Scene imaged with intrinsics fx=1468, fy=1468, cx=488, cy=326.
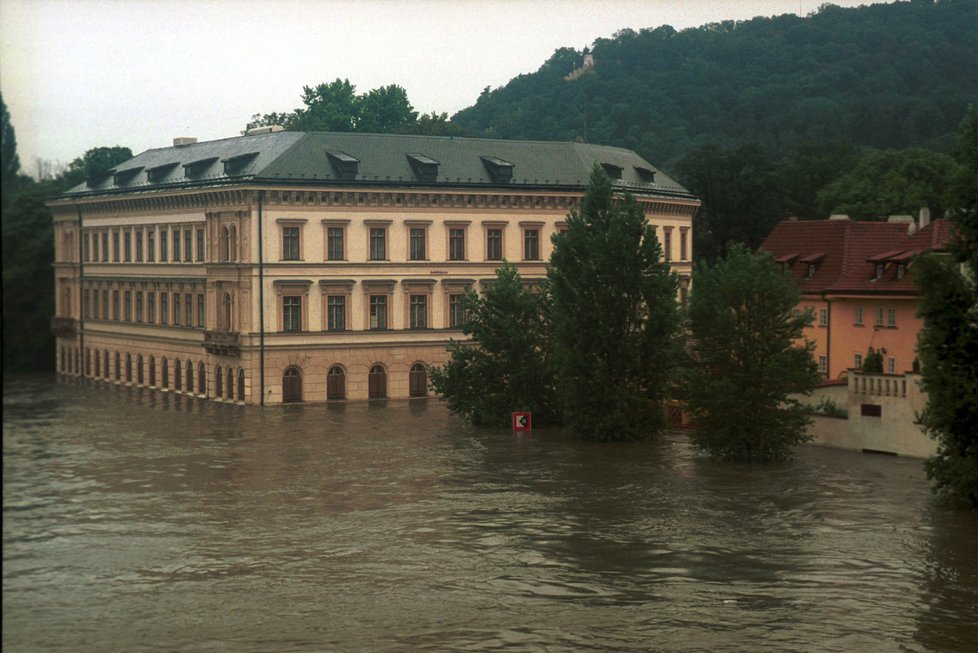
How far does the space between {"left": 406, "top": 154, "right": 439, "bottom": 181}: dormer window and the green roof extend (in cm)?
5

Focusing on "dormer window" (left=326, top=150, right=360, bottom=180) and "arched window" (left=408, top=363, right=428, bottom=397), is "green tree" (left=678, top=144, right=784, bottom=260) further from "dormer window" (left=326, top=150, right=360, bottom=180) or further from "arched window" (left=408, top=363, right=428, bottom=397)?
"dormer window" (left=326, top=150, right=360, bottom=180)

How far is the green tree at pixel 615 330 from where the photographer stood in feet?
193

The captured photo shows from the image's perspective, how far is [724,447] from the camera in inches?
2111

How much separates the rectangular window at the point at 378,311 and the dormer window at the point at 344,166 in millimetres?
6511

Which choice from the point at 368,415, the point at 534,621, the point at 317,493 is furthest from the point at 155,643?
the point at 368,415

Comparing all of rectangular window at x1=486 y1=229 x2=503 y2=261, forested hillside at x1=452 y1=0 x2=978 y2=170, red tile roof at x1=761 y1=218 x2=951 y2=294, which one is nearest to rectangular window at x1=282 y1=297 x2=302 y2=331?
rectangular window at x1=486 y1=229 x2=503 y2=261

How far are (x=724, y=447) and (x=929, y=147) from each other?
62232mm

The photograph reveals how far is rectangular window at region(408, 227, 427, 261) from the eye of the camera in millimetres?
79000

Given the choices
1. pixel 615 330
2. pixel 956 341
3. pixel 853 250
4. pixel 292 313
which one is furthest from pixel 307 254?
pixel 956 341

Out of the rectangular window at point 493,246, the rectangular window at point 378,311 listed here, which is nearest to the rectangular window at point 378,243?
the rectangular window at point 378,311

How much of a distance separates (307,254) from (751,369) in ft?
99.8

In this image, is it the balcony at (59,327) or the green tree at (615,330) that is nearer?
the balcony at (59,327)

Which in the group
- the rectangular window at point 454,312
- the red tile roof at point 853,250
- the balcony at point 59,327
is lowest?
the rectangular window at point 454,312

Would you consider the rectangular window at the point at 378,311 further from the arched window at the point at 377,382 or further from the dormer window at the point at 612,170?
the dormer window at the point at 612,170
